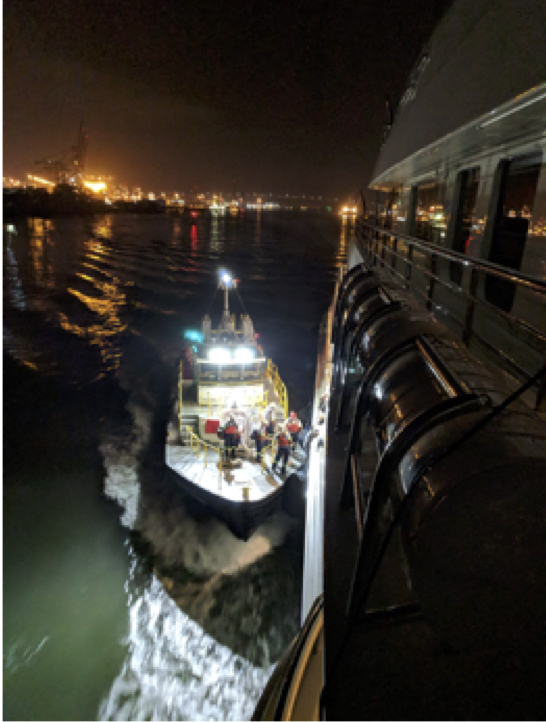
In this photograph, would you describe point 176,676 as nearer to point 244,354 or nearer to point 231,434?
point 231,434

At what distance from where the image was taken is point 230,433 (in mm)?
11406

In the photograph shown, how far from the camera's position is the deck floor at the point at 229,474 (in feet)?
35.7

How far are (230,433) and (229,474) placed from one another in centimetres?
123

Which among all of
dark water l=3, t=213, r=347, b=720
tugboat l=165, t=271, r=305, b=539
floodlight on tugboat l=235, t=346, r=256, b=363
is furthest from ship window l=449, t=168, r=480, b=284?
dark water l=3, t=213, r=347, b=720

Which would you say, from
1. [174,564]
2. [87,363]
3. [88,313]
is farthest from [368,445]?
[88,313]

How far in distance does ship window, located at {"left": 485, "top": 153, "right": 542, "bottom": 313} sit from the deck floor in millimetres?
7725

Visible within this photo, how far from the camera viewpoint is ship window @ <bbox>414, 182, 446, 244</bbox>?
26.0 ft

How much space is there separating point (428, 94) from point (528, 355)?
216 inches

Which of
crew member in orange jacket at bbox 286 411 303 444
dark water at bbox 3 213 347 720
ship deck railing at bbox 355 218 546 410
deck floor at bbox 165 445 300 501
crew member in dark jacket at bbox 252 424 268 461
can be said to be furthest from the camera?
crew member in orange jacket at bbox 286 411 303 444

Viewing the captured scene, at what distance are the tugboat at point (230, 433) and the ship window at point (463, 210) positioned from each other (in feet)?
24.0

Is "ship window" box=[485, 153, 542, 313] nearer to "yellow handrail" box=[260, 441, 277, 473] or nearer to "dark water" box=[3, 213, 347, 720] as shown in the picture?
"yellow handrail" box=[260, 441, 277, 473]

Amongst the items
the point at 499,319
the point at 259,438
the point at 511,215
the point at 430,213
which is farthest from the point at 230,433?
the point at 511,215

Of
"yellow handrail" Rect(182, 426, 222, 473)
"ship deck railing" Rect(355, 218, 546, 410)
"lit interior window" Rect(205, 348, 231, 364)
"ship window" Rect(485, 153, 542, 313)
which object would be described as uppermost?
"ship window" Rect(485, 153, 542, 313)

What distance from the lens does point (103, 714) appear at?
742 centimetres
